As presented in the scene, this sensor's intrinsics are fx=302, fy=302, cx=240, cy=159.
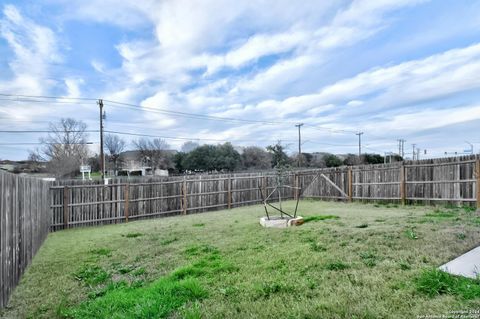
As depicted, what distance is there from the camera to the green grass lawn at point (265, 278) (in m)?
2.38

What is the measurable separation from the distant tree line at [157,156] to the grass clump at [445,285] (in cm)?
2347

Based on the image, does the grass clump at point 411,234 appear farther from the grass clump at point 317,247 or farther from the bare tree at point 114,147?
the bare tree at point 114,147

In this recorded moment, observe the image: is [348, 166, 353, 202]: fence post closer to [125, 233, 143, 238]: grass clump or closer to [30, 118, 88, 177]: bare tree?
[125, 233, 143, 238]: grass clump

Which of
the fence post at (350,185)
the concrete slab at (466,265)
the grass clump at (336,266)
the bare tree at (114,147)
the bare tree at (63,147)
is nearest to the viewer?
the concrete slab at (466,265)

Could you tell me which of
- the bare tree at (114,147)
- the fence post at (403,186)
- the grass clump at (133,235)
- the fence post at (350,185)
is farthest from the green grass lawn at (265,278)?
the bare tree at (114,147)

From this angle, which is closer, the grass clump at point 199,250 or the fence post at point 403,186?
the grass clump at point 199,250

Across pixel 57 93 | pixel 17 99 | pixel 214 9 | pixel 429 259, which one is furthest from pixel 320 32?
pixel 17 99

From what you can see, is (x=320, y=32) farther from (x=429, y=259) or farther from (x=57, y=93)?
(x=57, y=93)

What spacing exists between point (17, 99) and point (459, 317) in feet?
88.0

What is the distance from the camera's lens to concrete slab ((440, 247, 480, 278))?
8.90ft

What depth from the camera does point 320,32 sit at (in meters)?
9.54

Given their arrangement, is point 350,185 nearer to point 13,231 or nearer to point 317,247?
point 317,247

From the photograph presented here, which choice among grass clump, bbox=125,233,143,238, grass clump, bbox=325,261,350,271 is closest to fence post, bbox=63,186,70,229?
grass clump, bbox=125,233,143,238

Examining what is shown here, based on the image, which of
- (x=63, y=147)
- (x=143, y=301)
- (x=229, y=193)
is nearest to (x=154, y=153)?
(x=63, y=147)
